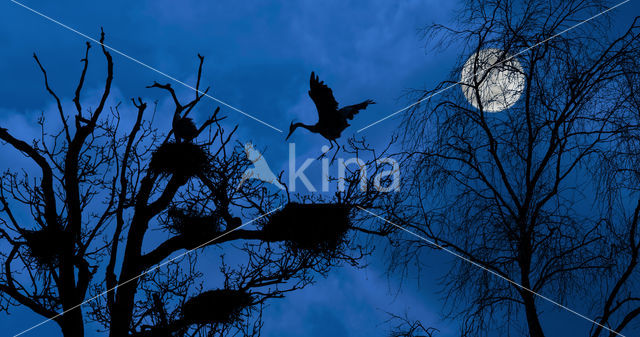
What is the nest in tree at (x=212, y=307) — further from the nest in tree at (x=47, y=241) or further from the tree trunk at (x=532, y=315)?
the tree trunk at (x=532, y=315)

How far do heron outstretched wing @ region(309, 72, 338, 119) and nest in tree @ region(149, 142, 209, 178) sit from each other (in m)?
0.99

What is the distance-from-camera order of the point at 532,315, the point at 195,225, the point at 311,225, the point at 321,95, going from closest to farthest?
the point at 532,315, the point at 321,95, the point at 311,225, the point at 195,225

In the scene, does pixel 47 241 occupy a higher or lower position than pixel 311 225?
higher

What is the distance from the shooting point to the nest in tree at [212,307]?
3260mm

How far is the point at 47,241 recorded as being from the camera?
334 centimetres

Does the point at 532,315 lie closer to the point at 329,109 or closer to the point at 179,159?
the point at 329,109

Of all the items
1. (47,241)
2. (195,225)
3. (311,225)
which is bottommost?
(311,225)

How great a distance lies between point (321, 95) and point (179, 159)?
114 centimetres

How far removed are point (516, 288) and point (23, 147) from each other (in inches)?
130

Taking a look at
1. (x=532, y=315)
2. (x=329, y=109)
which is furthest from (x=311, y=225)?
(x=532, y=315)

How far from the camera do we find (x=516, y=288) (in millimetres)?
3061

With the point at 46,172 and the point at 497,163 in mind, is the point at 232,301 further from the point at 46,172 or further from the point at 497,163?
the point at 497,163

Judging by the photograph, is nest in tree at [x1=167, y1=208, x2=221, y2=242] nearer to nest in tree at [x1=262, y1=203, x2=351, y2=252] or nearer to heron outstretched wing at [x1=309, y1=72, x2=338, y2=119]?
nest in tree at [x1=262, y1=203, x2=351, y2=252]

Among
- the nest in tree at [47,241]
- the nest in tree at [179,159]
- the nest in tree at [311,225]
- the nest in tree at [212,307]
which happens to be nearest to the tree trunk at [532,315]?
the nest in tree at [311,225]
